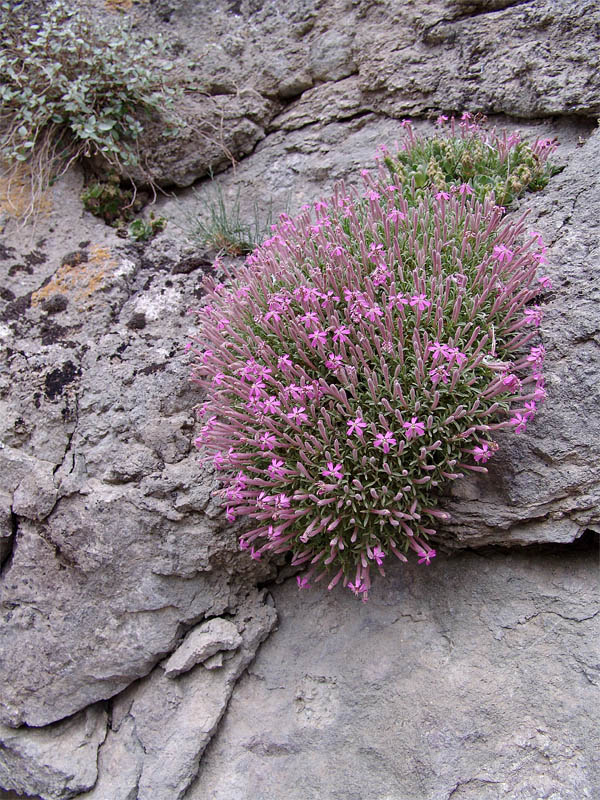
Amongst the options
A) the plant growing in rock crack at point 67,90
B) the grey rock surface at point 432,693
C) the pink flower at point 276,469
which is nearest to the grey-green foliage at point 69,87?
the plant growing in rock crack at point 67,90

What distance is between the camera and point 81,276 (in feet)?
13.4

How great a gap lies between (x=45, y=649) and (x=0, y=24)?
4.58 metres

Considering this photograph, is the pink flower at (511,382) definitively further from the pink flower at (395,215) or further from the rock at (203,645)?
the rock at (203,645)

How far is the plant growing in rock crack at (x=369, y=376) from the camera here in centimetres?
267

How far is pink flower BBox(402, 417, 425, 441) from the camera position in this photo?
2.52 meters

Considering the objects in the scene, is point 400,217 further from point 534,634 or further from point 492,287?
point 534,634

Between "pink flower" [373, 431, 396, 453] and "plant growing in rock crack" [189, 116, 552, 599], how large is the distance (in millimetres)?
11

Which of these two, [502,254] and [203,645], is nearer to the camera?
[502,254]

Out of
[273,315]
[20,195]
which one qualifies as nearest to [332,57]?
[20,195]

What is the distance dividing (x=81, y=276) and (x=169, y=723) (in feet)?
9.41

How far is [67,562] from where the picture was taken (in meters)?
3.32

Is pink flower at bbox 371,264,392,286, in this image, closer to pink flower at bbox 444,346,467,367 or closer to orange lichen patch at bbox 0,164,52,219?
pink flower at bbox 444,346,467,367

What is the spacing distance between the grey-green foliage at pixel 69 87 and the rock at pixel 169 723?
360 cm

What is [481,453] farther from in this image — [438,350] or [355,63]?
[355,63]
